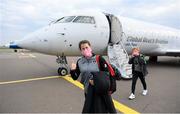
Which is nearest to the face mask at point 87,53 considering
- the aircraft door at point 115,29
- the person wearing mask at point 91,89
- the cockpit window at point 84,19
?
the person wearing mask at point 91,89

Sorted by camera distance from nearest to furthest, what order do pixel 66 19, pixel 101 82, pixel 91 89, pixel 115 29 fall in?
pixel 101 82 < pixel 91 89 < pixel 66 19 < pixel 115 29

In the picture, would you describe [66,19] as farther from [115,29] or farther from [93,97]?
[93,97]

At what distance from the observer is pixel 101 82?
267cm

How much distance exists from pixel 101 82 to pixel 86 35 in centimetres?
606

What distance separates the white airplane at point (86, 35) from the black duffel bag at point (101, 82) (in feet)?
17.7

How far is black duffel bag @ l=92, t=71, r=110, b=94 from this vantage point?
8.75 ft

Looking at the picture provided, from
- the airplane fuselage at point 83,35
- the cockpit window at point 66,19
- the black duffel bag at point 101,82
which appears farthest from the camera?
the cockpit window at point 66,19

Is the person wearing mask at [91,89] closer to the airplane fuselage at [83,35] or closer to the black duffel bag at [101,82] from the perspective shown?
the black duffel bag at [101,82]

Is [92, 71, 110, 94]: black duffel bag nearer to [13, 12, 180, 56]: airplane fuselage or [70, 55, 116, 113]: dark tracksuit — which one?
[70, 55, 116, 113]: dark tracksuit

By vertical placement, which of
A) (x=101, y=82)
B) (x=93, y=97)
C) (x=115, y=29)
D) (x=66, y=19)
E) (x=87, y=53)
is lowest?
(x=93, y=97)

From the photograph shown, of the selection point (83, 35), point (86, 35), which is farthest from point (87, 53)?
point (86, 35)

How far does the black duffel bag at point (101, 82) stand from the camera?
267 cm

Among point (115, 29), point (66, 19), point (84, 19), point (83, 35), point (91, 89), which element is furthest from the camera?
point (115, 29)

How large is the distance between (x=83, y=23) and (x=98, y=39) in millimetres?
980
